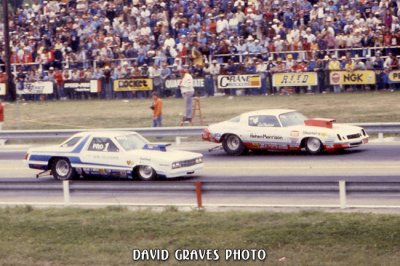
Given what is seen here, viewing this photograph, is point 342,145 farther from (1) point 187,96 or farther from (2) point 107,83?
(2) point 107,83

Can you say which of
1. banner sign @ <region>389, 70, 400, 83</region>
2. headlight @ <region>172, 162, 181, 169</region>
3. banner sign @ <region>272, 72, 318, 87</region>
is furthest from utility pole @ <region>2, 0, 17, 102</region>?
headlight @ <region>172, 162, 181, 169</region>

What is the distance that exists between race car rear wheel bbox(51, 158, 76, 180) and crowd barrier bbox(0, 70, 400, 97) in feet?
55.2

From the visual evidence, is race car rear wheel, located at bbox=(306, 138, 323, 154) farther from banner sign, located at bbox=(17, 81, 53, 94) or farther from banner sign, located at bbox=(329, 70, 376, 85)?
banner sign, located at bbox=(17, 81, 53, 94)

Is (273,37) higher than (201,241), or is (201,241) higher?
(273,37)

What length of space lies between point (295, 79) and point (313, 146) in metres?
13.0

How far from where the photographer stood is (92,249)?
14141 mm

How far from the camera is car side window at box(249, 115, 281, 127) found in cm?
2498

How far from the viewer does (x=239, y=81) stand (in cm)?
3847

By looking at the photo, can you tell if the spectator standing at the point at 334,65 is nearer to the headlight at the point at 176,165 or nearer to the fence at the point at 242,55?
the fence at the point at 242,55

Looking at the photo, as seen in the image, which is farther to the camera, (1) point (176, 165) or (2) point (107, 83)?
(2) point (107, 83)

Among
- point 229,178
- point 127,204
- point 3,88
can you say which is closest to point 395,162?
point 229,178

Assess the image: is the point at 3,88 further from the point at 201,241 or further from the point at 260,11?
the point at 201,241

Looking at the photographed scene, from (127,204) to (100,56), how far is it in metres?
24.5

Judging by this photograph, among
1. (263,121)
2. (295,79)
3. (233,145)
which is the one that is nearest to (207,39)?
(295,79)
